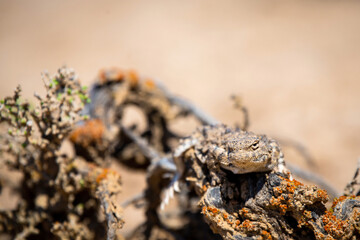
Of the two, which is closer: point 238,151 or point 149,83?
point 238,151

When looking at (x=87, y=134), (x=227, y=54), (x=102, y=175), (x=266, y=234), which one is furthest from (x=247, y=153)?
(x=227, y=54)

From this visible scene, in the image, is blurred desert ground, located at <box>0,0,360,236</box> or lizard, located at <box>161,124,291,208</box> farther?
blurred desert ground, located at <box>0,0,360,236</box>

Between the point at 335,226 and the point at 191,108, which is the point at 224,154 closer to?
the point at 335,226

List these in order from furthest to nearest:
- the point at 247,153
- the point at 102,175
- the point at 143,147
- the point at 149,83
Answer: the point at 149,83
the point at 143,147
the point at 102,175
the point at 247,153

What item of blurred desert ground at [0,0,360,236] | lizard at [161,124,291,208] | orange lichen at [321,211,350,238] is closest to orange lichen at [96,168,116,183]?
lizard at [161,124,291,208]

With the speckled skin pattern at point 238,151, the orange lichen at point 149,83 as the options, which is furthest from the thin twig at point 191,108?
the speckled skin pattern at point 238,151

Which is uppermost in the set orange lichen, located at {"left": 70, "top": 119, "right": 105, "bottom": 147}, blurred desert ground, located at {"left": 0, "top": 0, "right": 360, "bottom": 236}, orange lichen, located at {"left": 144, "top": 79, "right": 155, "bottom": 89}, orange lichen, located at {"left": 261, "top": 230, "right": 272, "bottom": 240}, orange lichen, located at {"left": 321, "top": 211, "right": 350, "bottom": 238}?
blurred desert ground, located at {"left": 0, "top": 0, "right": 360, "bottom": 236}

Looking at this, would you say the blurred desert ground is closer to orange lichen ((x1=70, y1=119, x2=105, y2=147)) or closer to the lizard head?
orange lichen ((x1=70, y1=119, x2=105, y2=147))

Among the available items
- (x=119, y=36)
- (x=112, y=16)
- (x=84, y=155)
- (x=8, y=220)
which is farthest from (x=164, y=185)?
(x=112, y=16)
